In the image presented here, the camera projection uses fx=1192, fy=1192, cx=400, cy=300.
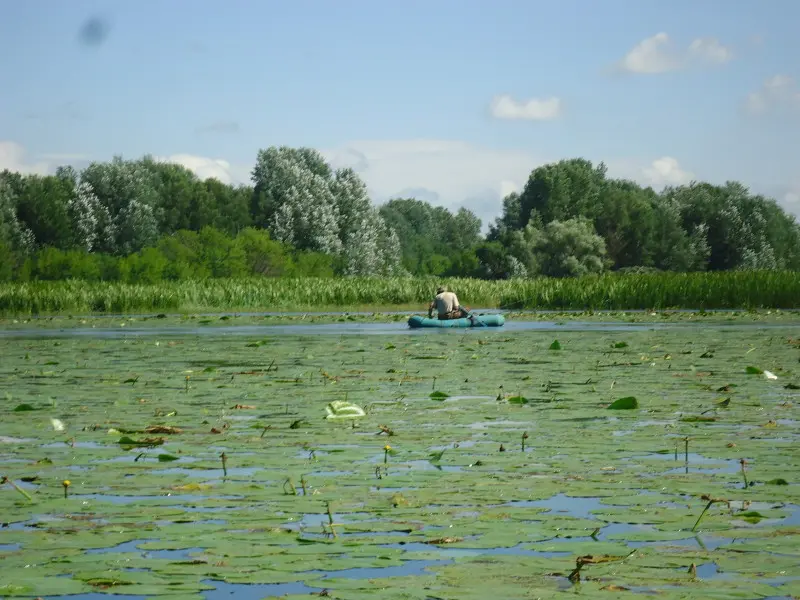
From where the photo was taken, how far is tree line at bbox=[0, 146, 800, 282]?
7666 centimetres

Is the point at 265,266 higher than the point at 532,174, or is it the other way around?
the point at 532,174

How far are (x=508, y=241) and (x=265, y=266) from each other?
2306cm

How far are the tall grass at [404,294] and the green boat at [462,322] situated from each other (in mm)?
12326

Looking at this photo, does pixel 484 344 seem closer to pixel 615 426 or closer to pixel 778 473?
pixel 615 426

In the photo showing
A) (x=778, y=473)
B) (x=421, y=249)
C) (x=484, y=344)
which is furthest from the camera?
(x=421, y=249)

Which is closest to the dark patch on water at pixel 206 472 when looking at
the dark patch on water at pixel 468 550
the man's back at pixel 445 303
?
the dark patch on water at pixel 468 550

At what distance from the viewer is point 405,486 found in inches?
294

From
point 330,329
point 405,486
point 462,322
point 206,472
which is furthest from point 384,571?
point 462,322

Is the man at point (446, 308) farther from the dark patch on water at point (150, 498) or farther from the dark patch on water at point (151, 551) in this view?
the dark patch on water at point (151, 551)

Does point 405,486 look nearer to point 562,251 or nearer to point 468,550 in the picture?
point 468,550

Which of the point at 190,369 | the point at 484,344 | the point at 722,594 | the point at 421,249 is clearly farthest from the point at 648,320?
the point at 421,249

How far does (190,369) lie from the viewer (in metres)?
17.2

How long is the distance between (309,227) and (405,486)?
78.0 m

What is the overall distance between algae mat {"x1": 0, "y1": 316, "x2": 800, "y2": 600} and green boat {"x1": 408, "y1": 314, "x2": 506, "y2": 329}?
14.9 m
